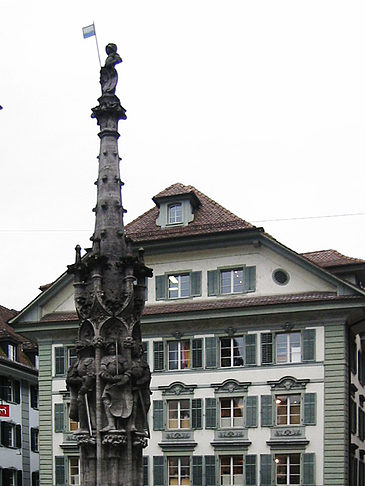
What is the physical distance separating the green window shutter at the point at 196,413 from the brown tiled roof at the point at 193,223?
243 inches

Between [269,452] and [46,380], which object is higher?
[46,380]

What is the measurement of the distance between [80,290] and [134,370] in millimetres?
1563

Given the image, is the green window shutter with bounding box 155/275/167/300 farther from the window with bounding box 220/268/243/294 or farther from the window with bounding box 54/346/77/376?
the window with bounding box 54/346/77/376

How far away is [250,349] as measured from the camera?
3634 centimetres

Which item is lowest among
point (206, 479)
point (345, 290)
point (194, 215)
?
point (206, 479)

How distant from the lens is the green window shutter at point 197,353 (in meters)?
36.8

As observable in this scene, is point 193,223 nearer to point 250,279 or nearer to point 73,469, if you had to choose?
point 250,279

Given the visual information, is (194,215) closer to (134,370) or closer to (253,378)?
(253,378)

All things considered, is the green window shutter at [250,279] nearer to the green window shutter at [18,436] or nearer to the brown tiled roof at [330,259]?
the brown tiled roof at [330,259]

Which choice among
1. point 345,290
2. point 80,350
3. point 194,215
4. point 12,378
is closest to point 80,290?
point 80,350

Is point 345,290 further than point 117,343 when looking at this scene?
Yes

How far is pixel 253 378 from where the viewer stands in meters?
36.0

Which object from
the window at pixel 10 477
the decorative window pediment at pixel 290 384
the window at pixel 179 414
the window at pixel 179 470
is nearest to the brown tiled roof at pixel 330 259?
the decorative window pediment at pixel 290 384

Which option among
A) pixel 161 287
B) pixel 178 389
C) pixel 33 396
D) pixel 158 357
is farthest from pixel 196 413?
pixel 33 396
